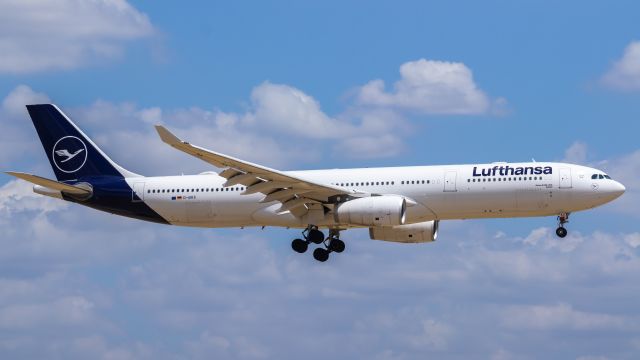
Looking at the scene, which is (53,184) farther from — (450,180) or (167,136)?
(450,180)

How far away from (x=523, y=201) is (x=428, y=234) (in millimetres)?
7092

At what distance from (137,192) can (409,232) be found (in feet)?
47.6

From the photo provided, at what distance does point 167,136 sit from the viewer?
59.7m

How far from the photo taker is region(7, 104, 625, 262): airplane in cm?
6531

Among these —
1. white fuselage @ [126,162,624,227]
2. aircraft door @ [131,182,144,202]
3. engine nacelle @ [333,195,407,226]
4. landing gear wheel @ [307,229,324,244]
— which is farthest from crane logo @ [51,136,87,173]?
engine nacelle @ [333,195,407,226]

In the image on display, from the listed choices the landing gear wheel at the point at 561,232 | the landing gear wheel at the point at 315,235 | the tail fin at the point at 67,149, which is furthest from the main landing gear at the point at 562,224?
the tail fin at the point at 67,149

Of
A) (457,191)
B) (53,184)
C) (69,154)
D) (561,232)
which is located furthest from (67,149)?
(561,232)

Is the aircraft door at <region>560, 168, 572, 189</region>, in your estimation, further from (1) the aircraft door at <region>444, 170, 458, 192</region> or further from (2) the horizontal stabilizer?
(2) the horizontal stabilizer

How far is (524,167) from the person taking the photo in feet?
217

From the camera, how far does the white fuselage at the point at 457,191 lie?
214ft

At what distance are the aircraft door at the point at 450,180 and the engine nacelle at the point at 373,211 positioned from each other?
2.21 meters

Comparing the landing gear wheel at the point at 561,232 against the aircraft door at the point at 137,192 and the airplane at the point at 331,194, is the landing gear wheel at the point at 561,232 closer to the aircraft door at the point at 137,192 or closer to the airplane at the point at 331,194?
the airplane at the point at 331,194

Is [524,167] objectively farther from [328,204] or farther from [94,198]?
[94,198]

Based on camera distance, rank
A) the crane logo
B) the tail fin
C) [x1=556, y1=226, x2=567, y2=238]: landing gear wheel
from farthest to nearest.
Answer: the crane logo → the tail fin → [x1=556, y1=226, x2=567, y2=238]: landing gear wheel
